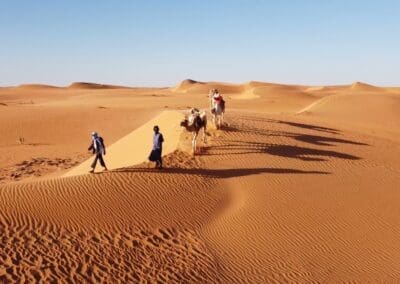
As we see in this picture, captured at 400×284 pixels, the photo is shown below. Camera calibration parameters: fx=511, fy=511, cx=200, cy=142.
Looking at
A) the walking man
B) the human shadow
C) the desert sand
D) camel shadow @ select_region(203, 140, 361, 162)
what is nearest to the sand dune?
the desert sand

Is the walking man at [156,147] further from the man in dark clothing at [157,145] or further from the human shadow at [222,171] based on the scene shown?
the human shadow at [222,171]

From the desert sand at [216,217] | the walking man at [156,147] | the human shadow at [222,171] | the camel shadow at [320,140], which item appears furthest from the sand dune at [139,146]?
the camel shadow at [320,140]

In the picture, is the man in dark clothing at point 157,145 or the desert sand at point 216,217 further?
the man in dark clothing at point 157,145

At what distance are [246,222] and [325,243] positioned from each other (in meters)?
1.82

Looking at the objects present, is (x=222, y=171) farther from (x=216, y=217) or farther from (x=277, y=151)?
(x=277, y=151)

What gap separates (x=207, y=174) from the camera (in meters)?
14.3

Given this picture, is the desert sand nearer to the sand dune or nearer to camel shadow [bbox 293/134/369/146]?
the sand dune

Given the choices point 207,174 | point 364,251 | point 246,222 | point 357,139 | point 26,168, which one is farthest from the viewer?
point 357,139

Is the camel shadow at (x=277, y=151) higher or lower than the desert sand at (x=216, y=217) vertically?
higher

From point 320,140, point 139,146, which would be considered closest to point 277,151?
point 320,140

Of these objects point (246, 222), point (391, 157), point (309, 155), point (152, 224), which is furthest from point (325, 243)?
point (391, 157)

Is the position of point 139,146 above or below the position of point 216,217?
above

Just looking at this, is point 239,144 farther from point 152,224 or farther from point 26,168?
point 26,168

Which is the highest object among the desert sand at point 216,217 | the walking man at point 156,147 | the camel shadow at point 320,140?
the walking man at point 156,147
